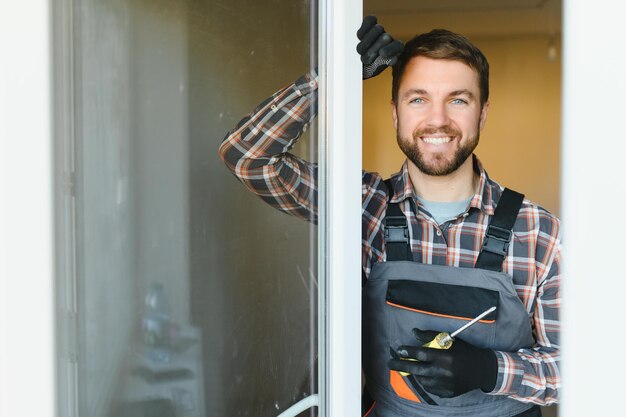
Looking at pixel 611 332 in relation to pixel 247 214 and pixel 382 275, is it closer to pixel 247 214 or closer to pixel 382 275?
pixel 247 214

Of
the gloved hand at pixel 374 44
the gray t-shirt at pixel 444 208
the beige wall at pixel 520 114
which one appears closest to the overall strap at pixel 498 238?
the gray t-shirt at pixel 444 208

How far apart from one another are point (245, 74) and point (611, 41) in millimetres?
689

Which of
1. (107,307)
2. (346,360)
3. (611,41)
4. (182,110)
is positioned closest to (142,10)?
(182,110)

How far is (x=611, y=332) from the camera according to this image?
0.47 meters

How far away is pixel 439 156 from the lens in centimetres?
139

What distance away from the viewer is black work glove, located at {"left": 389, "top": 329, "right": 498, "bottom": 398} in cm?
118

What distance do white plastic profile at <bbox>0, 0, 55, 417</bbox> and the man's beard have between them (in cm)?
76

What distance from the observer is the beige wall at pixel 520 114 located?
3236 mm

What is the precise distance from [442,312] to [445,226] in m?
0.20

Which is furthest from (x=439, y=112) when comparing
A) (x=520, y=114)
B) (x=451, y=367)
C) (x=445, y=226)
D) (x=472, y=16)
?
(x=520, y=114)

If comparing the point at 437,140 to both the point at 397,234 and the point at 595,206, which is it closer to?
the point at 397,234

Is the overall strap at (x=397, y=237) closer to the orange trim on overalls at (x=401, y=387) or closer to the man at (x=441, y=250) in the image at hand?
the man at (x=441, y=250)

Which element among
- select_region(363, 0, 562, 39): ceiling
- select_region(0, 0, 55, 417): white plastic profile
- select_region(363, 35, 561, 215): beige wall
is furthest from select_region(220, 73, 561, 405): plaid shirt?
select_region(363, 35, 561, 215): beige wall

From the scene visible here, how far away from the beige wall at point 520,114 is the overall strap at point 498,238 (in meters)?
2.02
